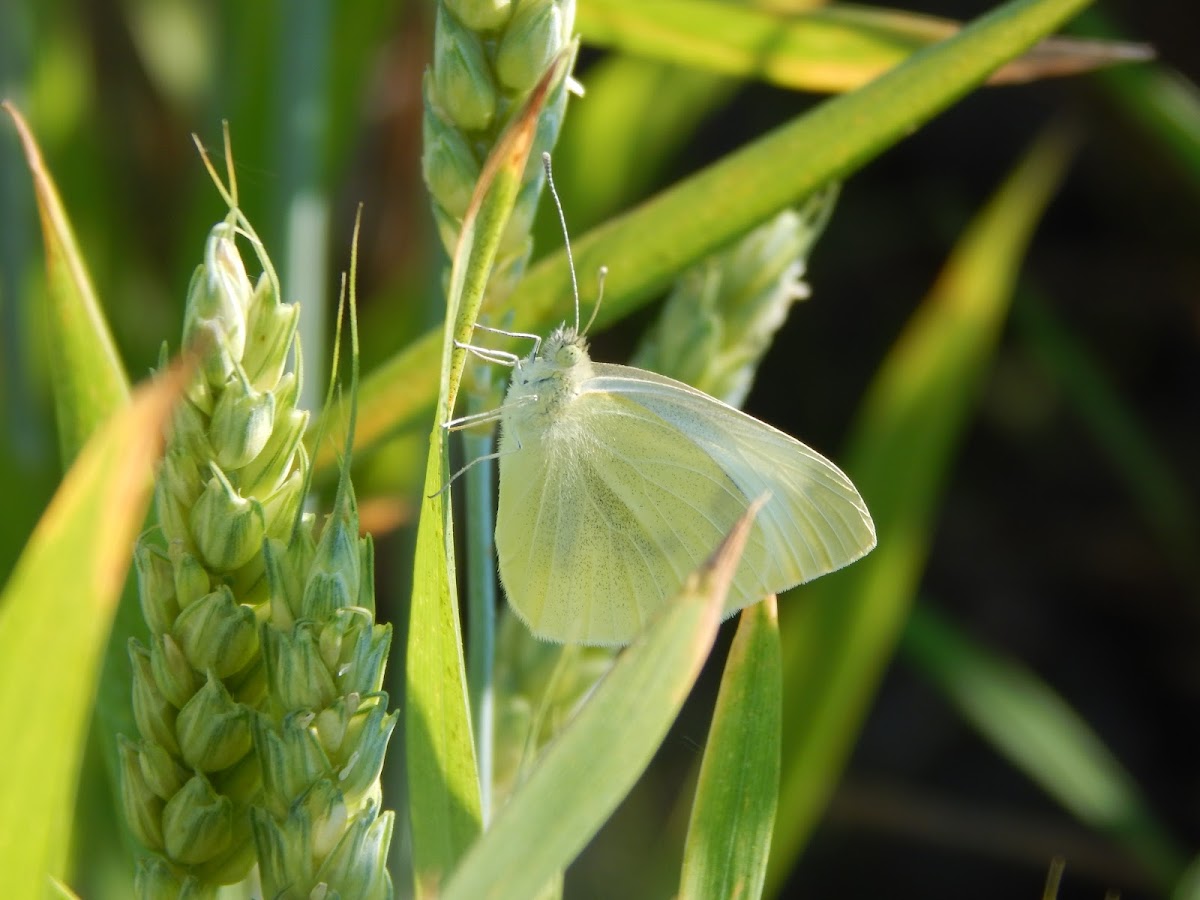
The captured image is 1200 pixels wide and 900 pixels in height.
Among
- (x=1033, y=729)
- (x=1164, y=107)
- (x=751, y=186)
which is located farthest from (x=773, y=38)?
(x=1033, y=729)

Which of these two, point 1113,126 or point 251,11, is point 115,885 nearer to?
point 251,11

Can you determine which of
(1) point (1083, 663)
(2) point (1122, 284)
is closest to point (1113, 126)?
(2) point (1122, 284)

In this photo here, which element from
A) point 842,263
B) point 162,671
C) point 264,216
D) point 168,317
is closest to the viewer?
point 162,671

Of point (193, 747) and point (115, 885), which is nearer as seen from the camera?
point (193, 747)

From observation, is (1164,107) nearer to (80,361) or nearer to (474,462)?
(474,462)

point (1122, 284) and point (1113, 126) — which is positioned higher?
point (1113, 126)

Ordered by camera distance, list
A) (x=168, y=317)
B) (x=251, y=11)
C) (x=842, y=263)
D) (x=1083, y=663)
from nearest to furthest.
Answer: (x=251, y=11), (x=168, y=317), (x=1083, y=663), (x=842, y=263)

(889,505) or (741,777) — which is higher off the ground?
(889,505)
